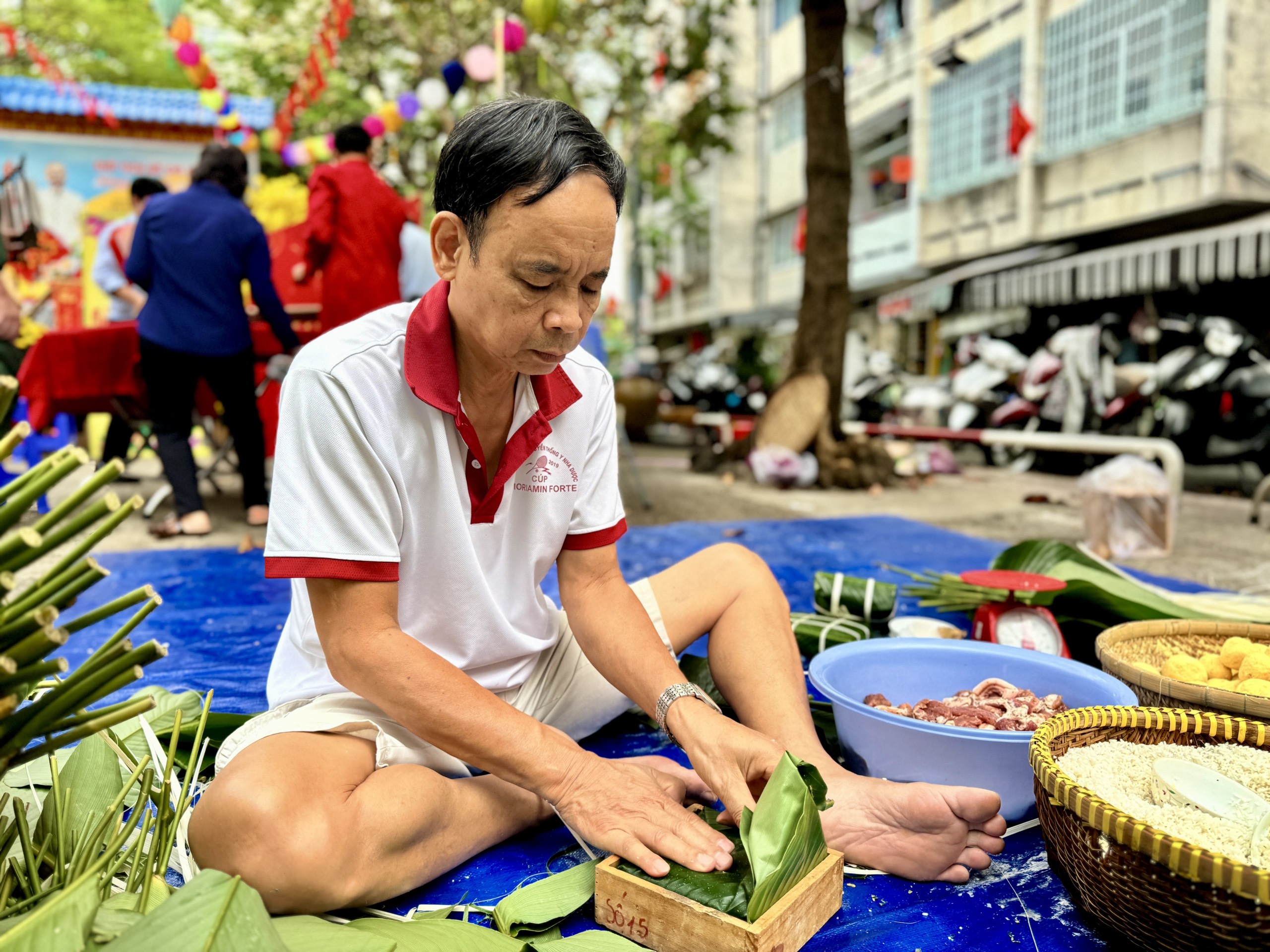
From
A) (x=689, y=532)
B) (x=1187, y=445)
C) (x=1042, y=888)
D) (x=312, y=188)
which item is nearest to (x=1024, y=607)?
(x=1042, y=888)

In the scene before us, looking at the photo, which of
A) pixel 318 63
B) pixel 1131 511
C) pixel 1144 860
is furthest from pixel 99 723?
pixel 318 63

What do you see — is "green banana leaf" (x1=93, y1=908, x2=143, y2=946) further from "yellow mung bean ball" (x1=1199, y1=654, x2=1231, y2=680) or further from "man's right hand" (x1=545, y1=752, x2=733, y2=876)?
"yellow mung bean ball" (x1=1199, y1=654, x2=1231, y2=680)

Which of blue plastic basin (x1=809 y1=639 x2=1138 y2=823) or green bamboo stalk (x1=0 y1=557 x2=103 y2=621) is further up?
green bamboo stalk (x1=0 y1=557 x2=103 y2=621)

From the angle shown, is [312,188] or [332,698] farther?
[312,188]

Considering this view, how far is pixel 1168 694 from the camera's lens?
59.2 inches

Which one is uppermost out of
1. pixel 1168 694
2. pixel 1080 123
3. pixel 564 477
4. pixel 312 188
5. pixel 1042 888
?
pixel 1080 123

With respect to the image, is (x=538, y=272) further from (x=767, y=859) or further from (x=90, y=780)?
(x=90, y=780)

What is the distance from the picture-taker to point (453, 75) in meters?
6.08

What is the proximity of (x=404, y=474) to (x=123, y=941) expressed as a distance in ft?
2.12

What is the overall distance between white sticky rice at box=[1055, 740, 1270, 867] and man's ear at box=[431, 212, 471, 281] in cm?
104

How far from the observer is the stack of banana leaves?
2123 mm

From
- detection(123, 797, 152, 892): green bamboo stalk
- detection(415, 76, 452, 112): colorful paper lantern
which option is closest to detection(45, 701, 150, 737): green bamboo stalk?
detection(123, 797, 152, 892): green bamboo stalk

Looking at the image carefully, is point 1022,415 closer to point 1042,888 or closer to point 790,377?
point 790,377

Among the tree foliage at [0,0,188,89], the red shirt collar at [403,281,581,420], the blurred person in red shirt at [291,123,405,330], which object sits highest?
the tree foliage at [0,0,188,89]
